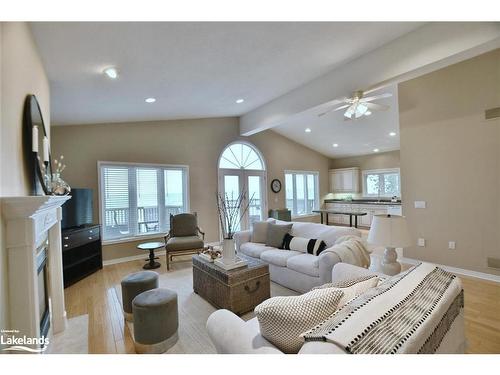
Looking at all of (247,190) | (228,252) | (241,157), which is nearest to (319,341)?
(228,252)

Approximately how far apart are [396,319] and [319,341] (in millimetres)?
414

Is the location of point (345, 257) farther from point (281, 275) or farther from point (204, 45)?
point (204, 45)

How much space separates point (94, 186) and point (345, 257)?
4.45m

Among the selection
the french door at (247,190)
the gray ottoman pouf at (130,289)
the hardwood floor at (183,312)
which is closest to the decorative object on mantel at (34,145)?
the gray ottoman pouf at (130,289)

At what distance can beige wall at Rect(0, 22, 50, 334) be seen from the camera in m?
1.37

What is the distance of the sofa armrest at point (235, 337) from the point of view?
1.19 m

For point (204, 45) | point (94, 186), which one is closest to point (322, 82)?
point (204, 45)

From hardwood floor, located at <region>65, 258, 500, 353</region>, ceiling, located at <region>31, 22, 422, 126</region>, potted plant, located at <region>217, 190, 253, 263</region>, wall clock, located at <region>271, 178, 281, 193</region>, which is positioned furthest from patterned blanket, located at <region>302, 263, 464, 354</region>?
wall clock, located at <region>271, 178, 281, 193</region>

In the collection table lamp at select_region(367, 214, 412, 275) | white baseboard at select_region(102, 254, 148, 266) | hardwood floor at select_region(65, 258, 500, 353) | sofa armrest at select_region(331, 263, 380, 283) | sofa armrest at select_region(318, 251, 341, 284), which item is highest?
table lamp at select_region(367, 214, 412, 275)

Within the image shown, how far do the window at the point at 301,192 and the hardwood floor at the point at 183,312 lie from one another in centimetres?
460

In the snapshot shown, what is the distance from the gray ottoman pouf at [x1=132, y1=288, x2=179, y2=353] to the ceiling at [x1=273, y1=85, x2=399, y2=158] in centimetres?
464

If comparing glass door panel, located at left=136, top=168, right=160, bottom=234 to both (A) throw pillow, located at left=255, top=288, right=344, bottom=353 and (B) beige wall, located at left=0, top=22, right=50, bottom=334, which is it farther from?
(A) throw pillow, located at left=255, top=288, right=344, bottom=353

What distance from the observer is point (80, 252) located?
12.6ft

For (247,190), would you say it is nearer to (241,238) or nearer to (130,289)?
(241,238)
